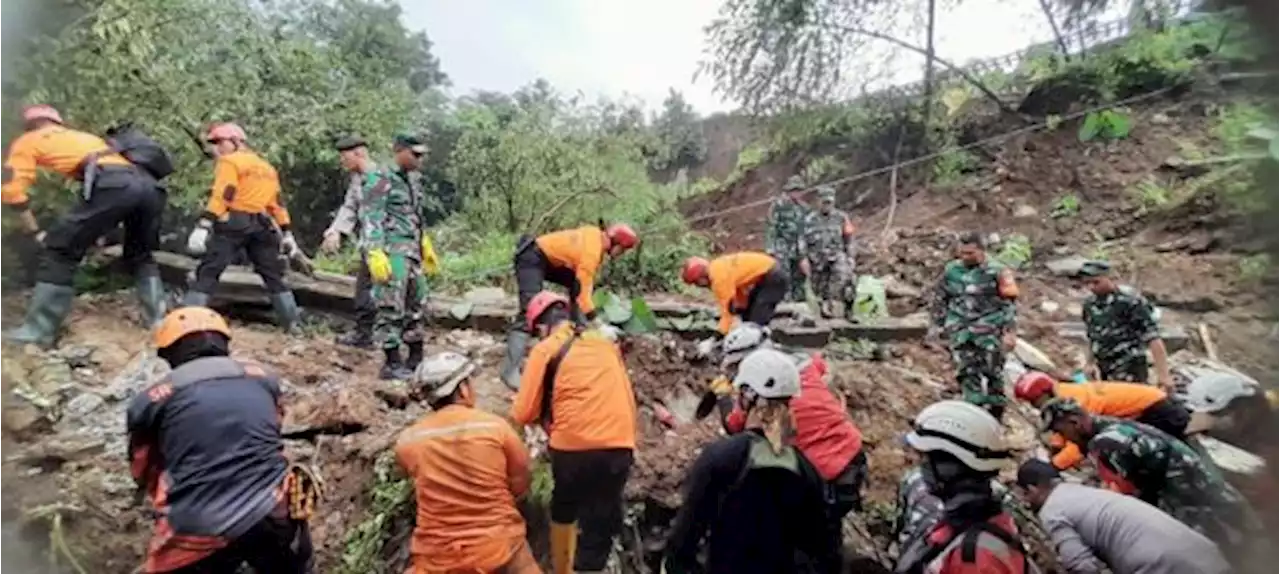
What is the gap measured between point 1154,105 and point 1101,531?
5784mm

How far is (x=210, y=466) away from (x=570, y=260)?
2.02m

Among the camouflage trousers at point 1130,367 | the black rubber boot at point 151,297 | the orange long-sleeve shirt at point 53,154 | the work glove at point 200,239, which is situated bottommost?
the camouflage trousers at point 1130,367

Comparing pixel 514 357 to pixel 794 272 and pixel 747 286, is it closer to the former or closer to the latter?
pixel 747 286

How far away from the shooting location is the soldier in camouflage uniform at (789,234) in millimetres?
6289

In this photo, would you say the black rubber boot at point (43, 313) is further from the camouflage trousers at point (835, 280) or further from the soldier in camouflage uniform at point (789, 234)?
the camouflage trousers at point (835, 280)

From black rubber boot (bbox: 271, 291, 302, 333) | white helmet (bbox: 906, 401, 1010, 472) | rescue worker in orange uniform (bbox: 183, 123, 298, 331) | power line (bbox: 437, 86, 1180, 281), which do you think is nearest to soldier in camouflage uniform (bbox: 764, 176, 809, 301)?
power line (bbox: 437, 86, 1180, 281)

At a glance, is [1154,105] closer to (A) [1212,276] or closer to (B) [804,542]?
(A) [1212,276]

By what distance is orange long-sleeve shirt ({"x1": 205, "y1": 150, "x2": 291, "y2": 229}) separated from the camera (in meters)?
4.23

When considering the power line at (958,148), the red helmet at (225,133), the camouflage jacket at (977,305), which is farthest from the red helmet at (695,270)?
the power line at (958,148)

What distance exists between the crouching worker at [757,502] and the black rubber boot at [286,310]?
2722 millimetres

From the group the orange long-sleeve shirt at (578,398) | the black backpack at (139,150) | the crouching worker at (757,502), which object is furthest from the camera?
the black backpack at (139,150)

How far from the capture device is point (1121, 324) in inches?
178

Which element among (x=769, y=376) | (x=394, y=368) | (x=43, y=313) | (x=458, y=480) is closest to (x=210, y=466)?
(x=458, y=480)

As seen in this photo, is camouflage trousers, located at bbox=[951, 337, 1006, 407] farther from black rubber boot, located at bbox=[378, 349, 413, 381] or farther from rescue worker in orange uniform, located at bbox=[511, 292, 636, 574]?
black rubber boot, located at bbox=[378, 349, 413, 381]
